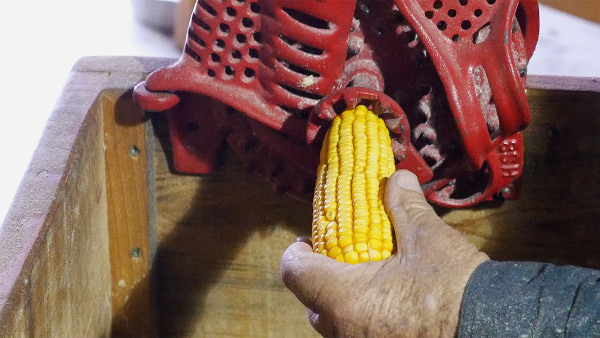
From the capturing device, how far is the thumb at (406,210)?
2.11ft

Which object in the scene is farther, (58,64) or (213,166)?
(58,64)

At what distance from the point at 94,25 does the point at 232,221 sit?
62.7 inches

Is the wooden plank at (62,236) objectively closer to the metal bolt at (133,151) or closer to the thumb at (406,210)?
the metal bolt at (133,151)

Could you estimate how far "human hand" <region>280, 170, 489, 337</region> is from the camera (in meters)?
0.59

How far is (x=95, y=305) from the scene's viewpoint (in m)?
0.95

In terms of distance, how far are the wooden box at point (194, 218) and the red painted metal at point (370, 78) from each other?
8cm

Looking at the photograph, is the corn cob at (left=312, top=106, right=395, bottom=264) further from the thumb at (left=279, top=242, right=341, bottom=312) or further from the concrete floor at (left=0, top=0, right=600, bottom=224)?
the concrete floor at (left=0, top=0, right=600, bottom=224)

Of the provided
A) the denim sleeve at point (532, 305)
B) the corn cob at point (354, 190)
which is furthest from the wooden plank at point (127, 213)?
the denim sleeve at point (532, 305)

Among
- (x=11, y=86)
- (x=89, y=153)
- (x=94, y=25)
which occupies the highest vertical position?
(x=89, y=153)

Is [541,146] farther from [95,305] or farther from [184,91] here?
[95,305]

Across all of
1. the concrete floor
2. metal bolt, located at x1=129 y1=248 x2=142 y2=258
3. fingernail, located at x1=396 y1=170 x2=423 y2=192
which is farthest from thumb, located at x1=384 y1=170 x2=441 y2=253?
the concrete floor

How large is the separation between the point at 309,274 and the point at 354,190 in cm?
9

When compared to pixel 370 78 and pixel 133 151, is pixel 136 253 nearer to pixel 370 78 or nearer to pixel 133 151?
pixel 133 151

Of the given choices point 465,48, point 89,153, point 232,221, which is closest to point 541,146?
point 465,48
